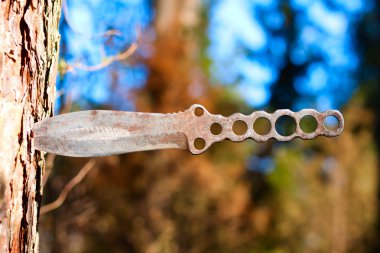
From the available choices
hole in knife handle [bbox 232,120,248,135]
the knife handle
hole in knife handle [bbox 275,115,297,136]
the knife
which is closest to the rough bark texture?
the knife

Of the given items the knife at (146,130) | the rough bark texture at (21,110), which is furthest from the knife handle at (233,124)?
the rough bark texture at (21,110)

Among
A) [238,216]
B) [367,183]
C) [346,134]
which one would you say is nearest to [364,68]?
[367,183]

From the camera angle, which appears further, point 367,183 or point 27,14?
point 367,183

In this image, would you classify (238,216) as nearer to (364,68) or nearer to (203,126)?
(364,68)

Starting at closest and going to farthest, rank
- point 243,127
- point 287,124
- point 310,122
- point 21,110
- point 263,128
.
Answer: point 21,110 → point 243,127 → point 310,122 → point 287,124 → point 263,128

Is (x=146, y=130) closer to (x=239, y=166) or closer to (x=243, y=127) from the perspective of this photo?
(x=243, y=127)

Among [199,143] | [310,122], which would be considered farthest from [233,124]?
[310,122]

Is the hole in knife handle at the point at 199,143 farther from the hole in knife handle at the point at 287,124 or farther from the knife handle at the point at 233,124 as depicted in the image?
the hole in knife handle at the point at 287,124
